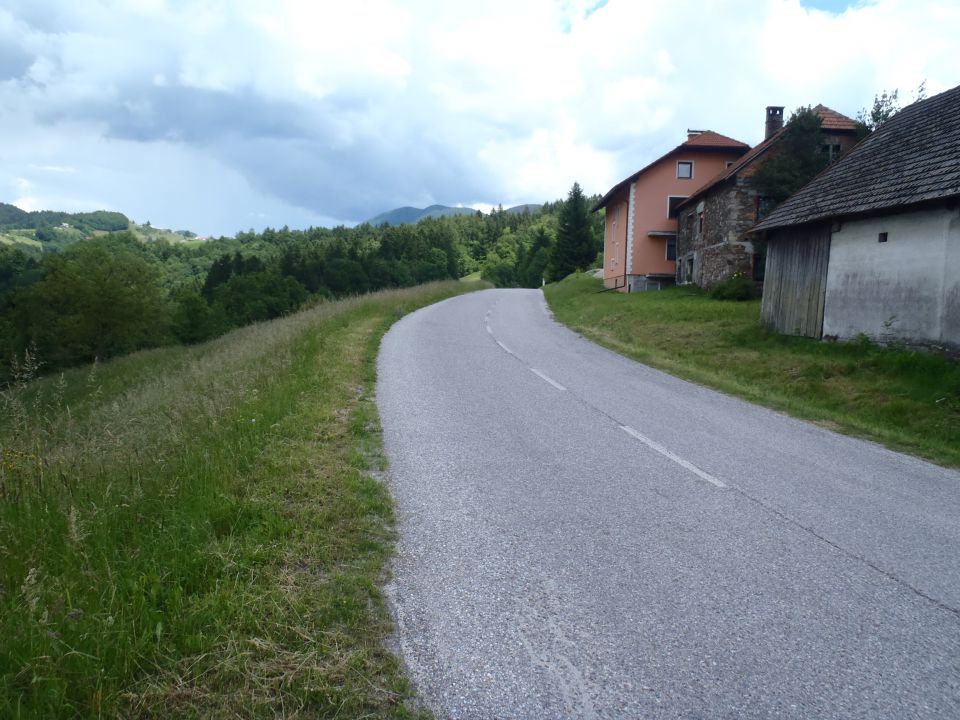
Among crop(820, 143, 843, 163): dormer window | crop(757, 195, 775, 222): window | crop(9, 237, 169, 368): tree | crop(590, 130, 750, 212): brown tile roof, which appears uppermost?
crop(590, 130, 750, 212): brown tile roof

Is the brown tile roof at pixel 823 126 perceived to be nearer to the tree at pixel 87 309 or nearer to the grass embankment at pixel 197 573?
the grass embankment at pixel 197 573

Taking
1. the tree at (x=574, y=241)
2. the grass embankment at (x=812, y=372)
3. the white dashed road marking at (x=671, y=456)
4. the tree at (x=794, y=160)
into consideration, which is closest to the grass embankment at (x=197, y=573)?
the white dashed road marking at (x=671, y=456)

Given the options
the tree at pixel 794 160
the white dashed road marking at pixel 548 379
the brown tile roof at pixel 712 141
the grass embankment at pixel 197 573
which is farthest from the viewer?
the brown tile roof at pixel 712 141

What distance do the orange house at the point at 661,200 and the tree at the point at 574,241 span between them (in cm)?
1876

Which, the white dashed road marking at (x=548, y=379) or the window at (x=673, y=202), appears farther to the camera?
the window at (x=673, y=202)

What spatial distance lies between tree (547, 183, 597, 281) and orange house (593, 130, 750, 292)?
61.5 feet

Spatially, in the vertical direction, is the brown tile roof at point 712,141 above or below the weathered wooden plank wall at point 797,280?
above

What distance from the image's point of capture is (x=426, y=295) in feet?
102

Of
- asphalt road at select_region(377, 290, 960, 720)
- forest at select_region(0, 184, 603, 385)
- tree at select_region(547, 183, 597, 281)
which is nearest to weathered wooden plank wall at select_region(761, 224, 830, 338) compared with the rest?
asphalt road at select_region(377, 290, 960, 720)

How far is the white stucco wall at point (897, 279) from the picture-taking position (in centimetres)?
1185

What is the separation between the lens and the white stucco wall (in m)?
11.9

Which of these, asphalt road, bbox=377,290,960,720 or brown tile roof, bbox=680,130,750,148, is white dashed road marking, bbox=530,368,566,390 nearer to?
asphalt road, bbox=377,290,960,720

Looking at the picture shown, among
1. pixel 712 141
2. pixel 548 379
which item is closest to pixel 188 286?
pixel 712 141

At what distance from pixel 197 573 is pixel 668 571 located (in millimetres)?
2974
